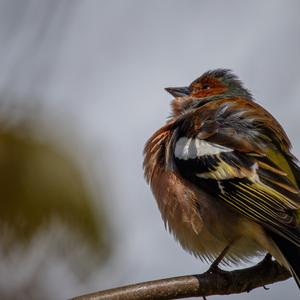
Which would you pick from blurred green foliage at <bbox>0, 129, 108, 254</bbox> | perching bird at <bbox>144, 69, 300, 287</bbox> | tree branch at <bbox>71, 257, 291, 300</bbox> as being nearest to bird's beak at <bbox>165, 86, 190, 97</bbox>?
perching bird at <bbox>144, 69, 300, 287</bbox>

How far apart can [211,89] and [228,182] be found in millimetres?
2097

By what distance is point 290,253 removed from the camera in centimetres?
429

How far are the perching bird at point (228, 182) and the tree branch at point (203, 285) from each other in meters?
0.18

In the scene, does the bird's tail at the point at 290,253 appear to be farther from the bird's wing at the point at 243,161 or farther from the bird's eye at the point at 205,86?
the bird's eye at the point at 205,86

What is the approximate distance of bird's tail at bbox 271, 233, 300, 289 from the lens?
13.7 feet

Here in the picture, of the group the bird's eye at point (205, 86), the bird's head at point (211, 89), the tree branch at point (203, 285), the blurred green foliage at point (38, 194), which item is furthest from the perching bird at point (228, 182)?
the blurred green foliage at point (38, 194)

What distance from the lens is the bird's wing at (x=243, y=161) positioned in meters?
4.54

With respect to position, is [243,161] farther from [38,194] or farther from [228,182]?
[38,194]

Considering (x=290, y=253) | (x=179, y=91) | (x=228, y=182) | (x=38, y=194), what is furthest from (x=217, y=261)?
(x=179, y=91)

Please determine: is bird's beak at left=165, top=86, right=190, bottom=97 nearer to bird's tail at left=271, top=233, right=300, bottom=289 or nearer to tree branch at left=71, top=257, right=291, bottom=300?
tree branch at left=71, top=257, right=291, bottom=300

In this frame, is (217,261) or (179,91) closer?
(217,261)

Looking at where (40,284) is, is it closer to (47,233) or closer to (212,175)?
(47,233)

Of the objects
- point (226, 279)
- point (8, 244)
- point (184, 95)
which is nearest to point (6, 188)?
point (8, 244)

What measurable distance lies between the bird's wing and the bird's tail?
10 centimetres
